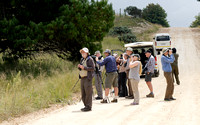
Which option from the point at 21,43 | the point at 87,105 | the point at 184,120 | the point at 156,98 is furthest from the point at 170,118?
the point at 21,43

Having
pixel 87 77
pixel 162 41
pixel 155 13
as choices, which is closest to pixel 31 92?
pixel 87 77

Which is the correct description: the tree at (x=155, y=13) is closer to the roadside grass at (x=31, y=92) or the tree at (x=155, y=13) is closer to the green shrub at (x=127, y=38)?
the green shrub at (x=127, y=38)

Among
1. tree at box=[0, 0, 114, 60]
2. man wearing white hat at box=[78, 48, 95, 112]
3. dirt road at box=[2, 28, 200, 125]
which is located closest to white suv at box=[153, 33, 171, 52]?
tree at box=[0, 0, 114, 60]

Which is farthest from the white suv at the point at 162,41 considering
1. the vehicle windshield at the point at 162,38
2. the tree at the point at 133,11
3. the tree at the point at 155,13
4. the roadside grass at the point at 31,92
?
the tree at the point at 155,13

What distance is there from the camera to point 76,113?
8.88 metres

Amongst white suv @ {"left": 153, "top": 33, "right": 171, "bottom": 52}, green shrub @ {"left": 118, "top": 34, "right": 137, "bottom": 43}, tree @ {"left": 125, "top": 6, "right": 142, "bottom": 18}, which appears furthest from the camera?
tree @ {"left": 125, "top": 6, "right": 142, "bottom": 18}

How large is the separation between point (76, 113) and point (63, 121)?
3.78 feet

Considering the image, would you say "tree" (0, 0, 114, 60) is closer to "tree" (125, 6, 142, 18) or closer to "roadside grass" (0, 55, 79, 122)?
"roadside grass" (0, 55, 79, 122)

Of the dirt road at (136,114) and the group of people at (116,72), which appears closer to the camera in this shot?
the dirt road at (136,114)

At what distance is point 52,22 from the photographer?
15.9 m

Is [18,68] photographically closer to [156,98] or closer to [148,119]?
[156,98]

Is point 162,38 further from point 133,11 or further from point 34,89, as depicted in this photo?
point 133,11

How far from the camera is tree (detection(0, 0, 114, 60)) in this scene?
15537 mm

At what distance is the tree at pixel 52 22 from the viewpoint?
1554 centimetres
